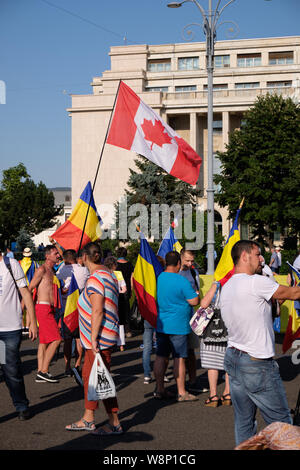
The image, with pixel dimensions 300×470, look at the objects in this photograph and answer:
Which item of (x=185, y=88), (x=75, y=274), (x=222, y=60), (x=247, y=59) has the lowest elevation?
(x=75, y=274)

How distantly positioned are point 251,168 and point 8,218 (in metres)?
31.8

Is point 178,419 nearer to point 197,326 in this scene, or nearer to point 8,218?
point 197,326

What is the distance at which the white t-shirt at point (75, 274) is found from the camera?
958cm

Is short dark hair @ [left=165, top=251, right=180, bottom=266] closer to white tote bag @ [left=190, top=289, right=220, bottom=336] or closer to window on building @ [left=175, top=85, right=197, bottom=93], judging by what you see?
white tote bag @ [left=190, top=289, right=220, bottom=336]

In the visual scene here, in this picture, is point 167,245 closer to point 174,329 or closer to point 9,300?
point 174,329

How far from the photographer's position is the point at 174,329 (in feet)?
25.3

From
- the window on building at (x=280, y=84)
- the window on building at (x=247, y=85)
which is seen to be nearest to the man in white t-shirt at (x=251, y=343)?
the window on building at (x=280, y=84)

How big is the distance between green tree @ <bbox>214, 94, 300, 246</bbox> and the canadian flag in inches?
1082

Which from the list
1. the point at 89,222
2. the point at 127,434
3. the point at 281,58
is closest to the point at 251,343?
the point at 127,434

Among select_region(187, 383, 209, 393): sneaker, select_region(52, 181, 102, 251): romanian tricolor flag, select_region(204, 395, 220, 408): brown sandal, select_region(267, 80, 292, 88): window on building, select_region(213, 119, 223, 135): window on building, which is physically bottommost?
select_region(187, 383, 209, 393): sneaker

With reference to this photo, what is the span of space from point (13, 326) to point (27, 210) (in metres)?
59.4

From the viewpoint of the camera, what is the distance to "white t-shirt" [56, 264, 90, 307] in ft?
31.4

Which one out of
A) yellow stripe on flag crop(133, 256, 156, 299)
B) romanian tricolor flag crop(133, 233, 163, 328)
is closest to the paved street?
romanian tricolor flag crop(133, 233, 163, 328)
